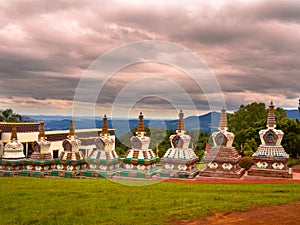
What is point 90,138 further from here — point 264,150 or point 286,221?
point 286,221

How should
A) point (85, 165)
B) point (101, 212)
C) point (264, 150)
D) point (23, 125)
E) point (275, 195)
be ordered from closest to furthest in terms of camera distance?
point (101, 212) < point (275, 195) < point (264, 150) < point (85, 165) < point (23, 125)

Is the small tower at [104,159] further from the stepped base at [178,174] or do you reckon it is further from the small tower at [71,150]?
the stepped base at [178,174]

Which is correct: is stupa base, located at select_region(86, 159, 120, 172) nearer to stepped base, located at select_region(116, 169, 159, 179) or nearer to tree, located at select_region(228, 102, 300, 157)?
stepped base, located at select_region(116, 169, 159, 179)

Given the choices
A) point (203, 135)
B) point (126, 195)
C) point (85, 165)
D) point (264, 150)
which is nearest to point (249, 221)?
point (126, 195)

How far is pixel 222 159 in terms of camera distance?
23.9m

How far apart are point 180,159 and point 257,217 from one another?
12.7 meters

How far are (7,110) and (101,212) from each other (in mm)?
54230

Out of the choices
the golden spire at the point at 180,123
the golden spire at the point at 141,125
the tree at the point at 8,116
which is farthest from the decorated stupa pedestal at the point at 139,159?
the tree at the point at 8,116

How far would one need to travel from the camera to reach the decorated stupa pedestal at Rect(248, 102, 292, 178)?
75.7 feet

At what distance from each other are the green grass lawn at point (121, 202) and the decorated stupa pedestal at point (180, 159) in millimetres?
5164

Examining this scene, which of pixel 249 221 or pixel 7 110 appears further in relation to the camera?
pixel 7 110

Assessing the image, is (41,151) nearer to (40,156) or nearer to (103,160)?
(40,156)

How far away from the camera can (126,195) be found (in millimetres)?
16062

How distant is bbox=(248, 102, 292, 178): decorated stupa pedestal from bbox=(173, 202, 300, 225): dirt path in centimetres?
1059
